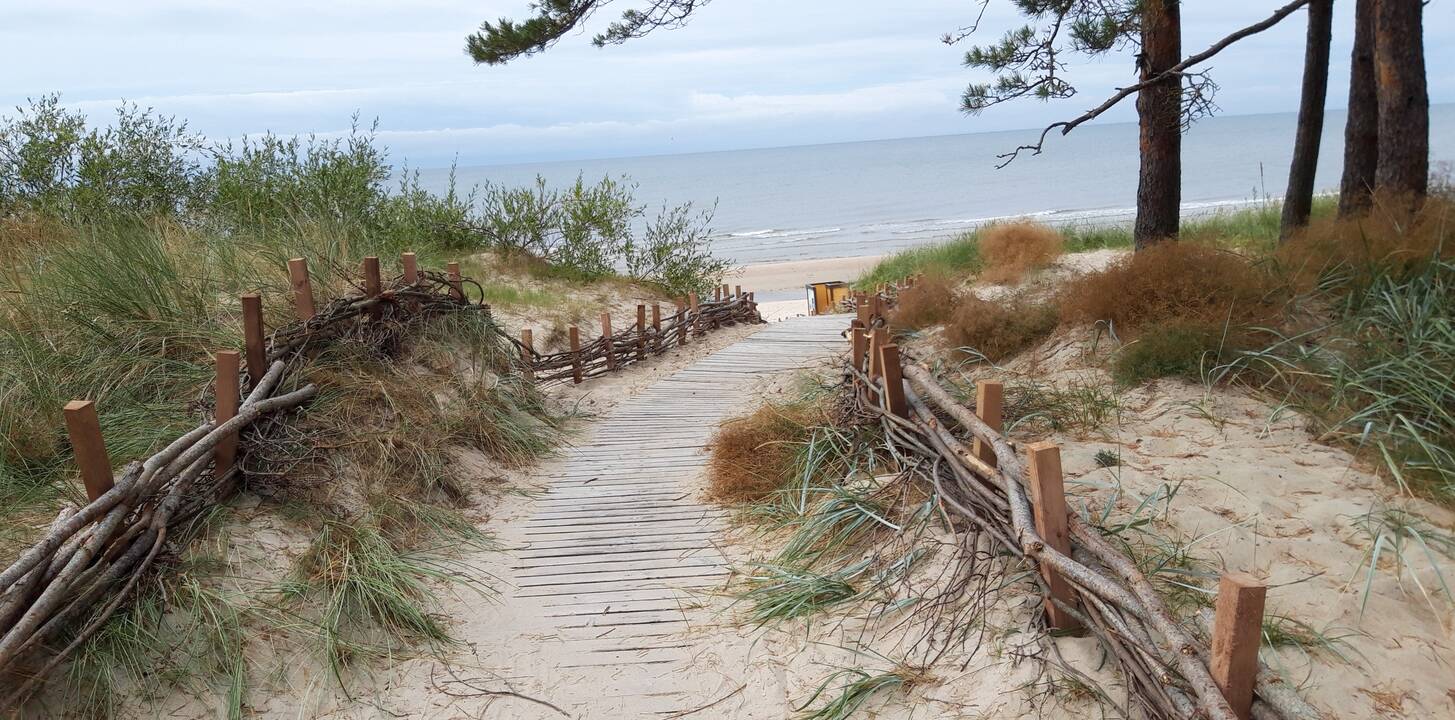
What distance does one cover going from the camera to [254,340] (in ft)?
15.1

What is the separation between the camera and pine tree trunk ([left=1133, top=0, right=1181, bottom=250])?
712 cm

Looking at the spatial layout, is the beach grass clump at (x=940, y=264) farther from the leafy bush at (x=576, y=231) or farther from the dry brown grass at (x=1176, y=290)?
the dry brown grass at (x=1176, y=290)

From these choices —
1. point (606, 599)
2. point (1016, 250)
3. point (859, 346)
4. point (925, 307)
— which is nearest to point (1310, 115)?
point (1016, 250)

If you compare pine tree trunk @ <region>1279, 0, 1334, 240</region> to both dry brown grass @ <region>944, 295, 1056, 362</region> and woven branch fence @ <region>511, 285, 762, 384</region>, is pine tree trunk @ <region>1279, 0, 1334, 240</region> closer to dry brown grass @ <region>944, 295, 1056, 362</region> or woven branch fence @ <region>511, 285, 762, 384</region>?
dry brown grass @ <region>944, 295, 1056, 362</region>

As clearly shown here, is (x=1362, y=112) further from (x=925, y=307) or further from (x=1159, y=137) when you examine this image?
(x=925, y=307)

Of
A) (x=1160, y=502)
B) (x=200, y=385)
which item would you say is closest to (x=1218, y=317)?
(x=1160, y=502)

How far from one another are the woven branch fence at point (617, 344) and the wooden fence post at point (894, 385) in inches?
129

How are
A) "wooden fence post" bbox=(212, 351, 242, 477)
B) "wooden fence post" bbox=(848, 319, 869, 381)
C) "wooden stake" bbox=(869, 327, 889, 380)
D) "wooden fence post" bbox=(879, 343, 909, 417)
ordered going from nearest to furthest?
1. "wooden fence post" bbox=(212, 351, 242, 477)
2. "wooden fence post" bbox=(879, 343, 909, 417)
3. "wooden stake" bbox=(869, 327, 889, 380)
4. "wooden fence post" bbox=(848, 319, 869, 381)

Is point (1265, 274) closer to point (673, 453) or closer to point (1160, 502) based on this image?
point (1160, 502)

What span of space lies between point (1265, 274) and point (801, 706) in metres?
3.81

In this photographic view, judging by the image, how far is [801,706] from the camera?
125 inches

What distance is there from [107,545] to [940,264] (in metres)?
11.0

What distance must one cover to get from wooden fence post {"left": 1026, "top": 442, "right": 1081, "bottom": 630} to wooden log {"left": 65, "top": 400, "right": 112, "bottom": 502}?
3.11 metres

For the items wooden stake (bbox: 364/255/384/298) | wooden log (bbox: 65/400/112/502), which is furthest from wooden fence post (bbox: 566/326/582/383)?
wooden log (bbox: 65/400/112/502)
